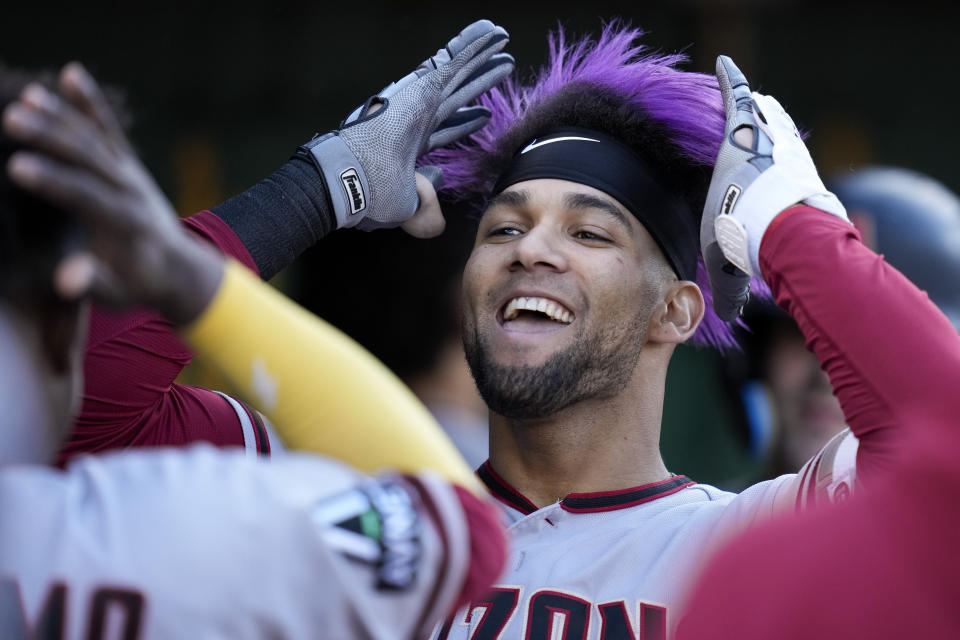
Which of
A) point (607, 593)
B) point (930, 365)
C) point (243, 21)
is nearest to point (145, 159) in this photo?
point (243, 21)

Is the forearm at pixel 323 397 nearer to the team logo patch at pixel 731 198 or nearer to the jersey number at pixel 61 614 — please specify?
the jersey number at pixel 61 614

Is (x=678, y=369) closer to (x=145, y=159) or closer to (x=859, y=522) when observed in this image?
(x=145, y=159)

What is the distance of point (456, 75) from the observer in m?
2.48

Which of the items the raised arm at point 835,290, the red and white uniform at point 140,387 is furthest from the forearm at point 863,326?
the red and white uniform at point 140,387

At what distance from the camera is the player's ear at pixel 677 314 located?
8.50 feet

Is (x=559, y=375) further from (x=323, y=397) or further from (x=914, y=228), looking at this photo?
(x=914, y=228)

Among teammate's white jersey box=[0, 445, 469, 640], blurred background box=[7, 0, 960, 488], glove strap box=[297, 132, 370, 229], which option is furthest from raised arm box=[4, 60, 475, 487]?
blurred background box=[7, 0, 960, 488]

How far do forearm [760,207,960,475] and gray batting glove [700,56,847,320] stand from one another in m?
0.05

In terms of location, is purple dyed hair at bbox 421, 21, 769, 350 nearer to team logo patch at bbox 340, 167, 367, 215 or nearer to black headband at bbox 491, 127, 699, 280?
black headband at bbox 491, 127, 699, 280

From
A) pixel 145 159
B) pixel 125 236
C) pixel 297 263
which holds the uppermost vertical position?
pixel 125 236

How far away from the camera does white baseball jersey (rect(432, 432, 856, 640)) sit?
6.82ft

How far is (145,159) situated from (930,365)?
672 centimetres

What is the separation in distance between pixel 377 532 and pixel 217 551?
0.17 m

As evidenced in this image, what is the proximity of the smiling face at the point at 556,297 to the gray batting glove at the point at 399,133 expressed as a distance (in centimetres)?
23
